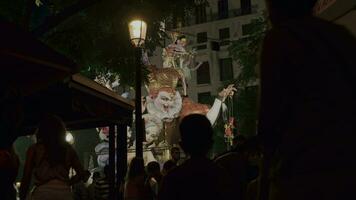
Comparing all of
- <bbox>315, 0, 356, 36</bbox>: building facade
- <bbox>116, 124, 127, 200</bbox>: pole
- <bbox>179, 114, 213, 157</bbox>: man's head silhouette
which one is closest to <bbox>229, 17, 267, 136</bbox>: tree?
<bbox>116, 124, 127, 200</bbox>: pole

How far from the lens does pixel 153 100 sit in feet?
88.4

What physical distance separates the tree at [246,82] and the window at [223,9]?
41.0 feet

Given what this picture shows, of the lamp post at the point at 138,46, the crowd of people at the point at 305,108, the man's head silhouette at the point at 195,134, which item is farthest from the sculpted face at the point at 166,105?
the crowd of people at the point at 305,108

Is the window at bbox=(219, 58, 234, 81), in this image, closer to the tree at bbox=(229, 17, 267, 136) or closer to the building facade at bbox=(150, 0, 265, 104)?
the building facade at bbox=(150, 0, 265, 104)

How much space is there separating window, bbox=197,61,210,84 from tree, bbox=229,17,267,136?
24.2 ft

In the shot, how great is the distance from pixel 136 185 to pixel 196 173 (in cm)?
452

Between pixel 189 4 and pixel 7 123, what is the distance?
922cm

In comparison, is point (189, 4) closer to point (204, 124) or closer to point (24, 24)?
point (24, 24)

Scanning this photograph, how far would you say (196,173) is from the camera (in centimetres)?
308

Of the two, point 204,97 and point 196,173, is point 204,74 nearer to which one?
point 204,97

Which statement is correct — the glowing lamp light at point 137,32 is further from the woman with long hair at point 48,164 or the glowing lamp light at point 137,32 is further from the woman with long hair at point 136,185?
the woman with long hair at point 48,164

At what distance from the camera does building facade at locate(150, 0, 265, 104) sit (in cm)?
4922

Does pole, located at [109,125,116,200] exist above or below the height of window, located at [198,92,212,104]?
below

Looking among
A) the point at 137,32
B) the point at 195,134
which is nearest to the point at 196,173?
the point at 195,134
